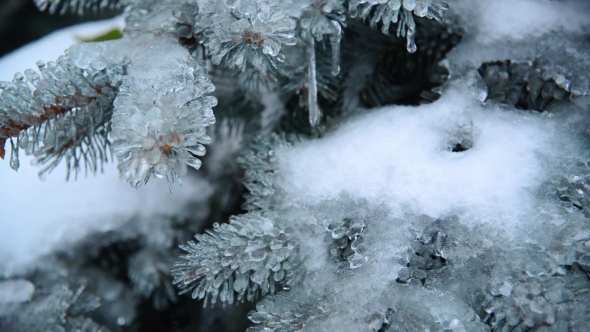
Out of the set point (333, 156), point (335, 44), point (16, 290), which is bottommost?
point (16, 290)

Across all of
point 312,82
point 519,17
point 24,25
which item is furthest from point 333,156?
point 24,25

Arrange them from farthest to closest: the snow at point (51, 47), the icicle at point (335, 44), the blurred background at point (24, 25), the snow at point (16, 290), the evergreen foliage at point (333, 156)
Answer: the blurred background at point (24, 25)
the snow at point (51, 47)
the snow at point (16, 290)
the icicle at point (335, 44)
the evergreen foliage at point (333, 156)

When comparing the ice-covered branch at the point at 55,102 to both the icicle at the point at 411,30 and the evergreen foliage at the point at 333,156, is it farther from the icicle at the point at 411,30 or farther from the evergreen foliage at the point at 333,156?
the icicle at the point at 411,30

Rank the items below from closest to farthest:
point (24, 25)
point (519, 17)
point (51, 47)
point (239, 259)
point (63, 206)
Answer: point (239, 259), point (519, 17), point (63, 206), point (51, 47), point (24, 25)

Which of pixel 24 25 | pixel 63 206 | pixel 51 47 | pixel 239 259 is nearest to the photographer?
pixel 239 259

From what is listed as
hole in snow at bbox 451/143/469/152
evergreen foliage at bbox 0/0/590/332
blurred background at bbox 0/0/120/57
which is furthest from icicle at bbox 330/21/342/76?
blurred background at bbox 0/0/120/57

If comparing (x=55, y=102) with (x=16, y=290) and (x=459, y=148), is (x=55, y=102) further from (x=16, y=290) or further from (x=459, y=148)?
(x=459, y=148)

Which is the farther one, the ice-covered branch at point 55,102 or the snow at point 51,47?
the snow at point 51,47

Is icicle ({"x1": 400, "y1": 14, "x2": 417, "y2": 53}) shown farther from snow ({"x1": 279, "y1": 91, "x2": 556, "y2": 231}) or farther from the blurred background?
the blurred background

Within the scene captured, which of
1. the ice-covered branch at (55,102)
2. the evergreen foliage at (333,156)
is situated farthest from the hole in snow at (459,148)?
the ice-covered branch at (55,102)

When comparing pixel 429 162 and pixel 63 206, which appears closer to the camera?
pixel 429 162
